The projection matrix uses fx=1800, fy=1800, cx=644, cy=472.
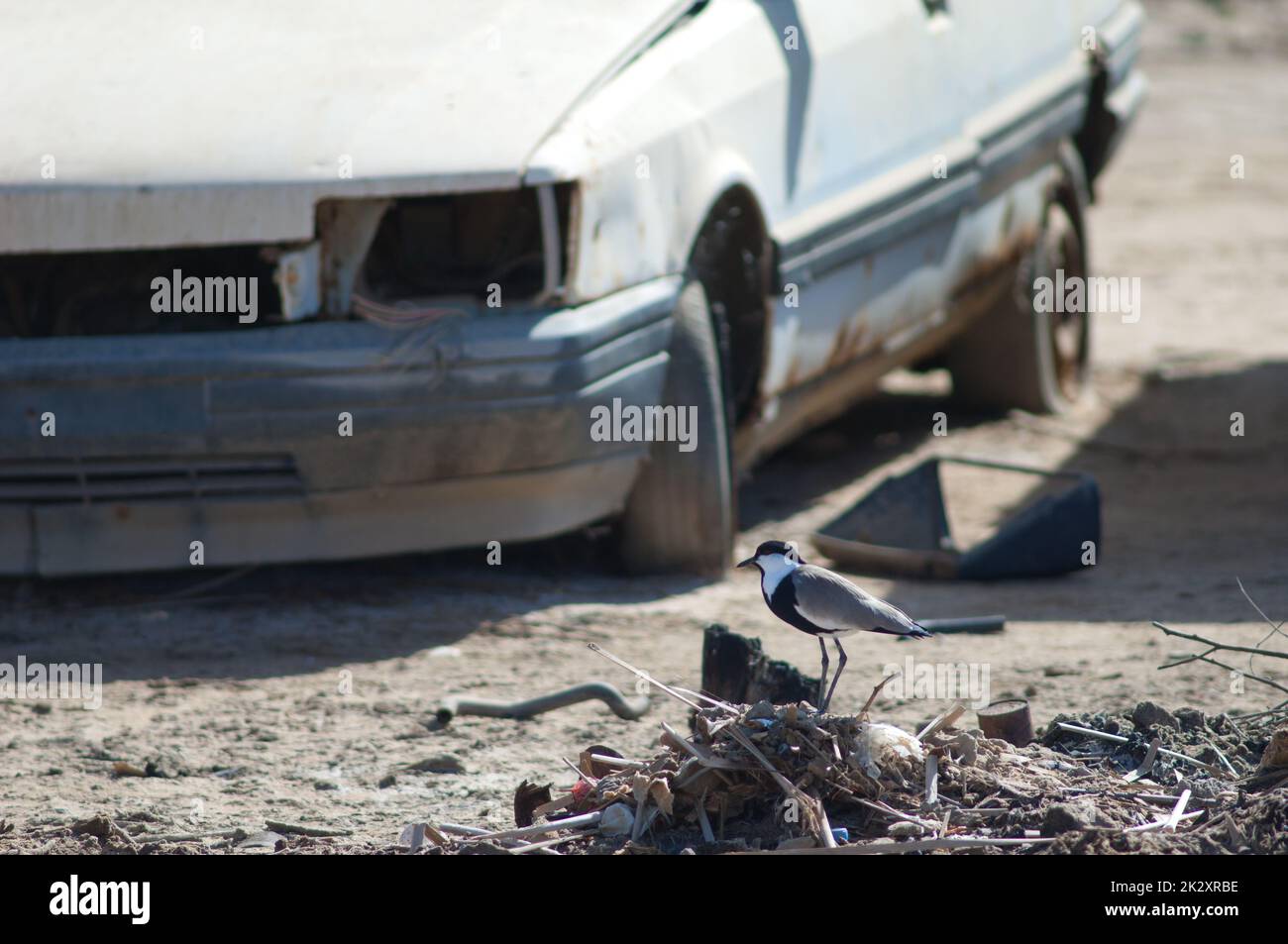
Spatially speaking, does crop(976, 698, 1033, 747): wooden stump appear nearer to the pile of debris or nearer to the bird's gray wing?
the pile of debris

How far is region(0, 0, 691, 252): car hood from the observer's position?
4.48 m

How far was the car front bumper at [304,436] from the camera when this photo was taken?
452cm

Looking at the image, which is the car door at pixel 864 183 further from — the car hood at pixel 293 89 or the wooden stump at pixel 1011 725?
the wooden stump at pixel 1011 725

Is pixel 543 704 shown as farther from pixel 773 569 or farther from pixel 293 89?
pixel 293 89

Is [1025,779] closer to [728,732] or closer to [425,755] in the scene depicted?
[728,732]

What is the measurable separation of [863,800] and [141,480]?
2.36 metres

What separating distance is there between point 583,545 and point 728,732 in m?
2.41

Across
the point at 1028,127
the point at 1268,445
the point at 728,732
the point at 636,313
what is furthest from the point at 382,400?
the point at 1268,445

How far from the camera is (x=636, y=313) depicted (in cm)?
490

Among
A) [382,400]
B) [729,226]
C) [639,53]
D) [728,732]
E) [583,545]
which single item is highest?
[639,53]

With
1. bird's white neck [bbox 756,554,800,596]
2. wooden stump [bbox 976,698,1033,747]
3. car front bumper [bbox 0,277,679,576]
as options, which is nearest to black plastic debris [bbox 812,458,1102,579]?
car front bumper [bbox 0,277,679,576]

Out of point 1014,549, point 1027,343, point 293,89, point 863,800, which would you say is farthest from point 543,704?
point 1027,343

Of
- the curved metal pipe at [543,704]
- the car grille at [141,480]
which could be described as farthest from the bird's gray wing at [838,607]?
the car grille at [141,480]
